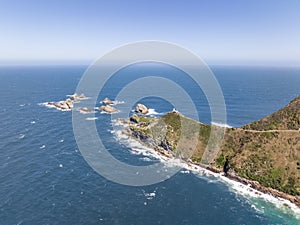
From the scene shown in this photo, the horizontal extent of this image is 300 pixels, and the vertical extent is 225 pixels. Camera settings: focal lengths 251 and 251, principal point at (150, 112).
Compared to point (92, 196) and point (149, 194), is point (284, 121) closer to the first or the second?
point (149, 194)

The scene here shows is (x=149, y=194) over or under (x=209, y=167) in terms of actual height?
under

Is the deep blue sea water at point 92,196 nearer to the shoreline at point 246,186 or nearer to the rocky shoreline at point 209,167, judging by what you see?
the shoreline at point 246,186

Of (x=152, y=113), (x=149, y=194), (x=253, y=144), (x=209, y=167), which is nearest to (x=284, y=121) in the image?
(x=253, y=144)

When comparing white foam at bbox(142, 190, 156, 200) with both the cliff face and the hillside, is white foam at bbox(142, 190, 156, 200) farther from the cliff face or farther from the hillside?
the hillside

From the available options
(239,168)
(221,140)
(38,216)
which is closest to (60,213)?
(38,216)

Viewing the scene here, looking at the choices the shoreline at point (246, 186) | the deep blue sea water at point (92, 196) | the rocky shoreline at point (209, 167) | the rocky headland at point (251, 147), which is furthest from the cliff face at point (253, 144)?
the deep blue sea water at point (92, 196)
